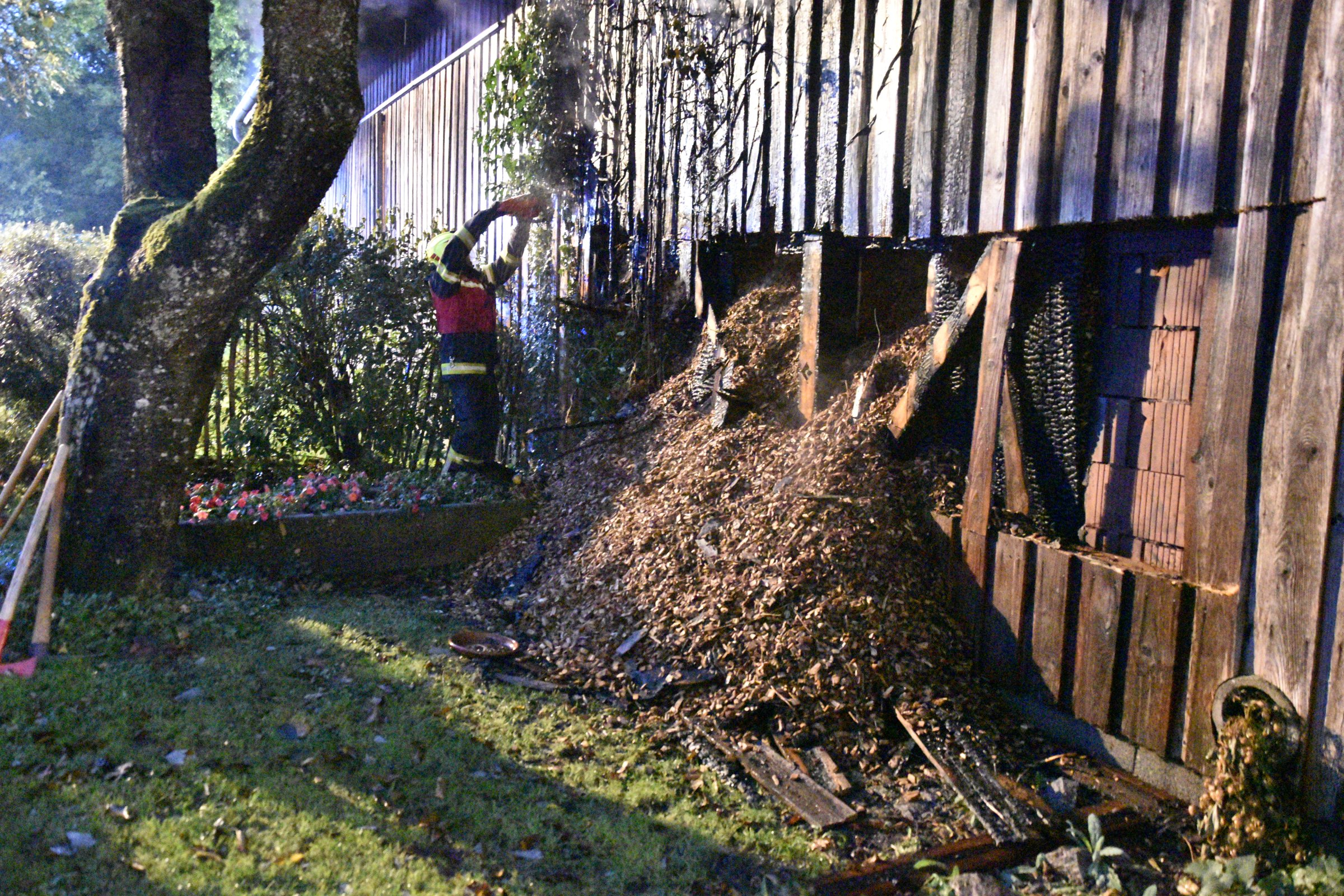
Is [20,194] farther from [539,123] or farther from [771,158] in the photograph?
[771,158]

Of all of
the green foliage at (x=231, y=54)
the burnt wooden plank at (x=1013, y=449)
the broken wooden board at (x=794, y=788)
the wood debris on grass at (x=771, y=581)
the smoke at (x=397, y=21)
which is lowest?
the broken wooden board at (x=794, y=788)

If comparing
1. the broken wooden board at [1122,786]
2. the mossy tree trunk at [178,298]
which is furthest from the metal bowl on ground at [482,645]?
the broken wooden board at [1122,786]

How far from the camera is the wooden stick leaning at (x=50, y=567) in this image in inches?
203

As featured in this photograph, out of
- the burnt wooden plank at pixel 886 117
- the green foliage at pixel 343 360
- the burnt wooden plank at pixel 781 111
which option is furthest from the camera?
the green foliage at pixel 343 360

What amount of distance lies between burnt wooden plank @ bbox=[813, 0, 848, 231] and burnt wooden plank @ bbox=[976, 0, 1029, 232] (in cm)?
131

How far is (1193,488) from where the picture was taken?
3.93m

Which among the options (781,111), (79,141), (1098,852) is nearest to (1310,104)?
(1098,852)

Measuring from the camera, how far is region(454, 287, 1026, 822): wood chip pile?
4.80m

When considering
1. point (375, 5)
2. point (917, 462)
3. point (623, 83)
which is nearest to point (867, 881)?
point (917, 462)

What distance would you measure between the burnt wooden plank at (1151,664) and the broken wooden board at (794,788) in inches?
48.4

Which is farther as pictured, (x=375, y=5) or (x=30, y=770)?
(x=375, y=5)

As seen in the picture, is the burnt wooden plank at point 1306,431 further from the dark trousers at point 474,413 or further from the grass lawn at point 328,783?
the dark trousers at point 474,413

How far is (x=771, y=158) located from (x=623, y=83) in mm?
2490

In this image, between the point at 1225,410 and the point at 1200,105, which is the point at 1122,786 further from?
the point at 1200,105
